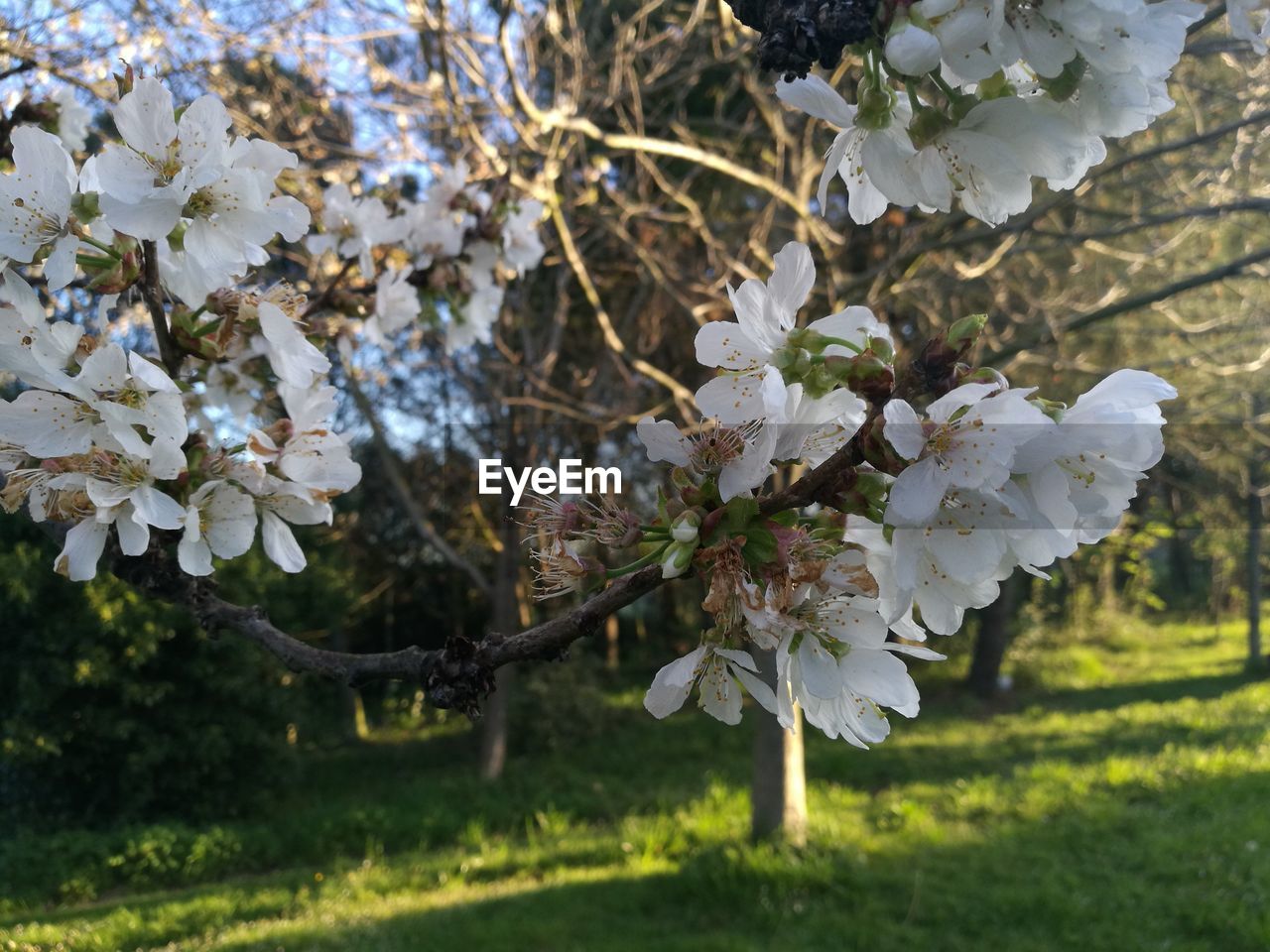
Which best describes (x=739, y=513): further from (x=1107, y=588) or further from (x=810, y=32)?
(x=1107, y=588)

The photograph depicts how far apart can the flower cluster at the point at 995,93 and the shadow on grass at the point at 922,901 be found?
3.22 metres

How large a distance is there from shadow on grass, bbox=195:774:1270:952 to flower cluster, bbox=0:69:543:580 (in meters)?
2.83

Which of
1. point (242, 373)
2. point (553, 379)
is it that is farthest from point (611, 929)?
point (553, 379)

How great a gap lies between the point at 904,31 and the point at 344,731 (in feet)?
27.6

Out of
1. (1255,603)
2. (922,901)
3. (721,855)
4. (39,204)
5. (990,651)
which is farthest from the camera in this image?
(990,651)

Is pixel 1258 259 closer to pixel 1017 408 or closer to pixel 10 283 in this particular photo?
pixel 1017 408

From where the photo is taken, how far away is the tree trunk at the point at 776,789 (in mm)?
4414

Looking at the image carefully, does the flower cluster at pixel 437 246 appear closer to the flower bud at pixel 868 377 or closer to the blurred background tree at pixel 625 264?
the blurred background tree at pixel 625 264

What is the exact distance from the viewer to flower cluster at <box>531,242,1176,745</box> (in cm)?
74

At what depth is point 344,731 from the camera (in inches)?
322

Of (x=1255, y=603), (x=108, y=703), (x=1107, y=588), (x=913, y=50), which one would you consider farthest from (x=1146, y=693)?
(x=913, y=50)

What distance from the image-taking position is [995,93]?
839 mm

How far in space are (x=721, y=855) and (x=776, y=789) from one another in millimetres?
437

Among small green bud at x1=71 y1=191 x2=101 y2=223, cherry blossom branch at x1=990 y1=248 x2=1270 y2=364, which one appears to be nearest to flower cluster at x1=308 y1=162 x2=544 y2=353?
small green bud at x1=71 y1=191 x2=101 y2=223
